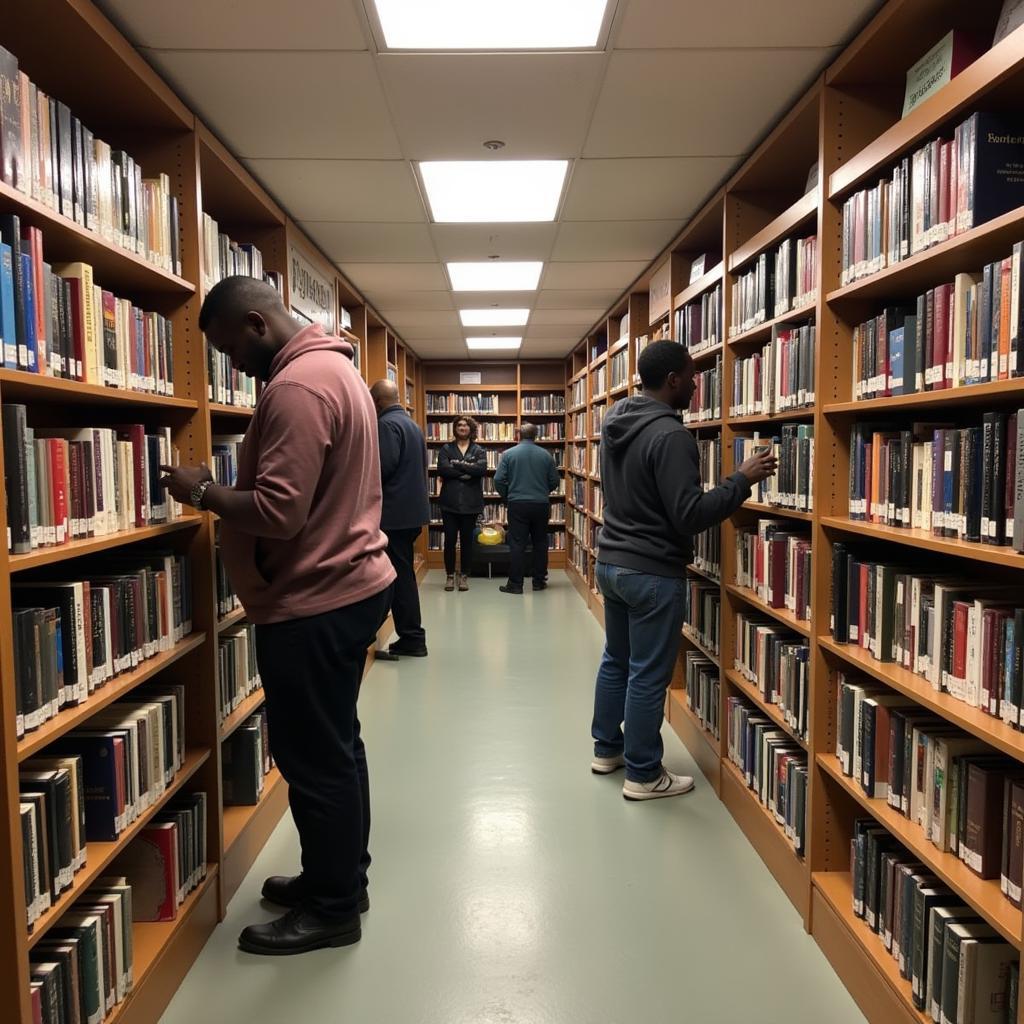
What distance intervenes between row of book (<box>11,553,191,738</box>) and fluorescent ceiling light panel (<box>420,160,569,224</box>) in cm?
182

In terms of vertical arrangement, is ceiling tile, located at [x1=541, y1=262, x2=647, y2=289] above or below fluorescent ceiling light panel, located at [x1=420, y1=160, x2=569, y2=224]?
above

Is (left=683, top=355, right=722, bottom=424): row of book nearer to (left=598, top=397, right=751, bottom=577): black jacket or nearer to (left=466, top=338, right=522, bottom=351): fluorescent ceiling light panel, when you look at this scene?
(left=598, top=397, right=751, bottom=577): black jacket

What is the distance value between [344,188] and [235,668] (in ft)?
6.25

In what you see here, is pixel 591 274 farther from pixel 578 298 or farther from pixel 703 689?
pixel 703 689

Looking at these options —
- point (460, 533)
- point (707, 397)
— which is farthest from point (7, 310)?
point (460, 533)

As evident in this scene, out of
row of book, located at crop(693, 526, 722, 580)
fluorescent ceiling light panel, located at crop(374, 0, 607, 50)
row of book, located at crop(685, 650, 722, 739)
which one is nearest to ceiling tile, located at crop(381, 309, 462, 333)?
row of book, located at crop(693, 526, 722, 580)

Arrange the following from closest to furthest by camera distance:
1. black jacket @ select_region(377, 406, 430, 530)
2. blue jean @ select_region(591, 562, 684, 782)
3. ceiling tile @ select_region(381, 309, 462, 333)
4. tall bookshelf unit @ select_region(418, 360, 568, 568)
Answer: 1. blue jean @ select_region(591, 562, 684, 782)
2. black jacket @ select_region(377, 406, 430, 530)
3. ceiling tile @ select_region(381, 309, 462, 333)
4. tall bookshelf unit @ select_region(418, 360, 568, 568)

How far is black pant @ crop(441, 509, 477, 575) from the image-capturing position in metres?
7.44

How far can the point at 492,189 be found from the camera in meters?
3.22

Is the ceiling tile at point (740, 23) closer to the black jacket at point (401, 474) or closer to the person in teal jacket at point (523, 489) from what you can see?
the black jacket at point (401, 474)

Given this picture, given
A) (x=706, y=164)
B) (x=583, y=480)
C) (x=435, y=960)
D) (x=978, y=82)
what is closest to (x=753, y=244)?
(x=706, y=164)

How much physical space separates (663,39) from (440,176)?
125cm

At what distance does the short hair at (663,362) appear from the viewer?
2855 mm

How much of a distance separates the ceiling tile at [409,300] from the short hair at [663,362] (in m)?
2.79
